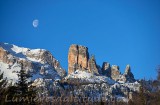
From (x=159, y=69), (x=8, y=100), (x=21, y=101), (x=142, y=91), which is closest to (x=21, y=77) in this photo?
(x=21, y=101)

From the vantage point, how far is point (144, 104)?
152 feet

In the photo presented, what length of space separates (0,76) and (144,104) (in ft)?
104

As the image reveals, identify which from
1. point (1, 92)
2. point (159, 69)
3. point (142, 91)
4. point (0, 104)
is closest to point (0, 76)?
point (1, 92)

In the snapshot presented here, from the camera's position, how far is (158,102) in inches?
1219

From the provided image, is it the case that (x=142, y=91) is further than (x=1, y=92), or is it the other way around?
(x=142, y=91)

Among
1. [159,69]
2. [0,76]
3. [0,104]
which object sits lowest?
[0,104]

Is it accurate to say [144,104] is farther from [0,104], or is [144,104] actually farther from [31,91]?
[0,104]

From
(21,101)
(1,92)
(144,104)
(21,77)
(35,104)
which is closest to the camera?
(1,92)

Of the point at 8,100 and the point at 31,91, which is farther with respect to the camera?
the point at 31,91

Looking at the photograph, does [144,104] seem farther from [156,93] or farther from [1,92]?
[1,92]

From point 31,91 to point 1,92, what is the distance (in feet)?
26.3

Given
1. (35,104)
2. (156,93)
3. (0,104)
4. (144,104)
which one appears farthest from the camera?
(144,104)

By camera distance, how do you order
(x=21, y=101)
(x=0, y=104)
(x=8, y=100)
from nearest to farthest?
1. (x=0, y=104)
2. (x=8, y=100)
3. (x=21, y=101)

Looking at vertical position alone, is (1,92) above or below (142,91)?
below
